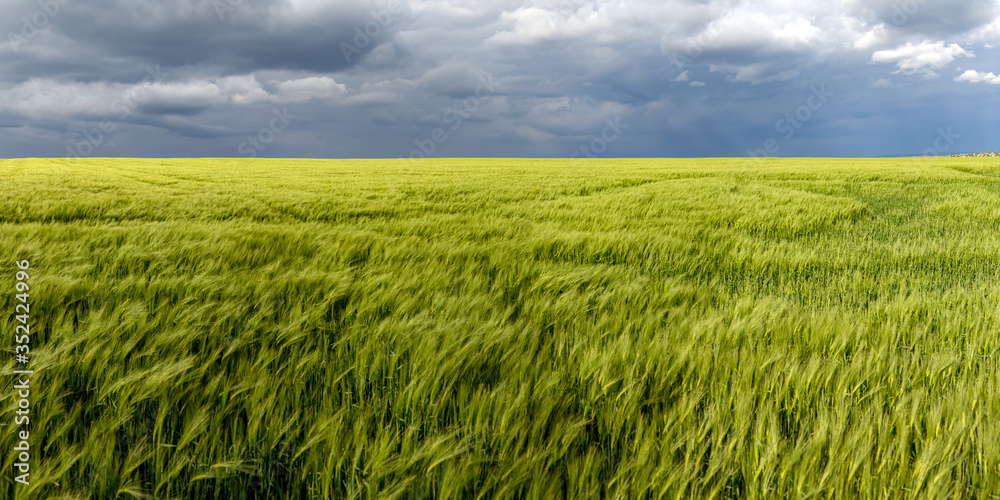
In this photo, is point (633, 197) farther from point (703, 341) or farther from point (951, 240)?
point (703, 341)

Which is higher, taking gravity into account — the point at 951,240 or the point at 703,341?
the point at 951,240

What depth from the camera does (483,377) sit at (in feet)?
5.30

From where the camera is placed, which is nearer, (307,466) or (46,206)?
(307,466)

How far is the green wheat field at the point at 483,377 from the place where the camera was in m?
1.12

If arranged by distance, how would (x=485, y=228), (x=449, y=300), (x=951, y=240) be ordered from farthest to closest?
1. (x=485, y=228)
2. (x=951, y=240)
3. (x=449, y=300)

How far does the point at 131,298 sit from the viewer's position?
217 cm

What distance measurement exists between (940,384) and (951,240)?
446cm

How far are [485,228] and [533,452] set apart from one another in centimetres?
414

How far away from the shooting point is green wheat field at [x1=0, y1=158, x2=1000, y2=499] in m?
1.12

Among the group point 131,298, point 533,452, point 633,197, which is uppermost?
point 633,197

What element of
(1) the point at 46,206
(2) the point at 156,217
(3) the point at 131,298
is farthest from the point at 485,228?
(1) the point at 46,206

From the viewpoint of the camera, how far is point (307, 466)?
43.5 inches

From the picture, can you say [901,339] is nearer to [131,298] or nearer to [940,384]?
[940,384]

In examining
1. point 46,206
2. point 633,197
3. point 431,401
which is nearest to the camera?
point 431,401
